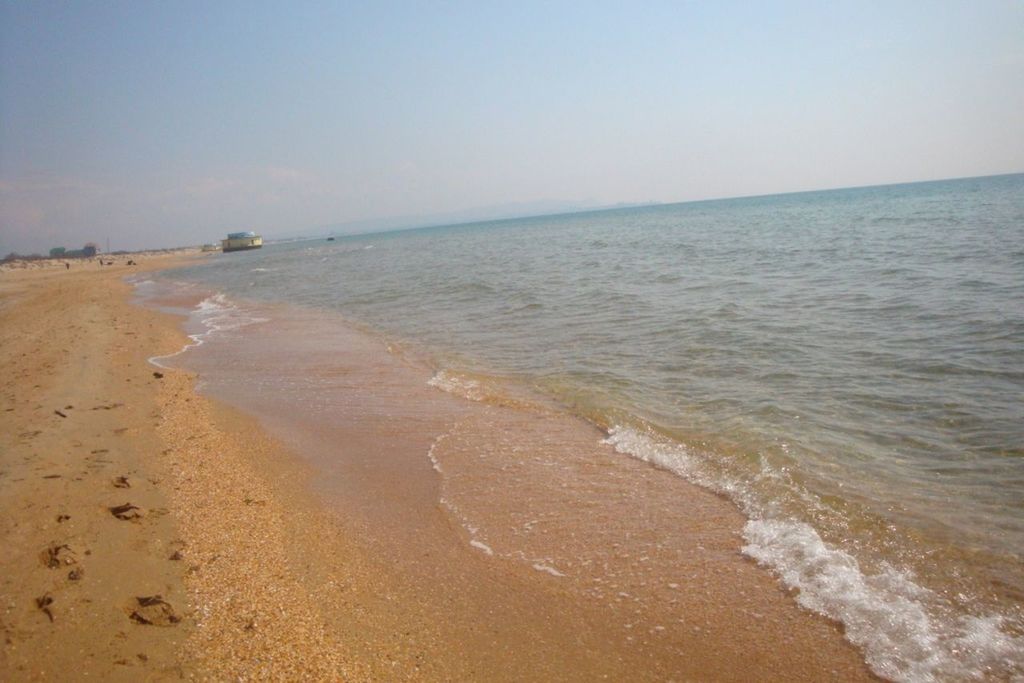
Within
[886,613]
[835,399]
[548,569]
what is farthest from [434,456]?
[835,399]

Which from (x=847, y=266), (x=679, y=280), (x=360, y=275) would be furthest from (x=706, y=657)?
(x=360, y=275)

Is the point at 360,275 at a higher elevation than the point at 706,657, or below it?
higher

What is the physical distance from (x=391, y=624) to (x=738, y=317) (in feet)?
34.1

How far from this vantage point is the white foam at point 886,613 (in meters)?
2.94

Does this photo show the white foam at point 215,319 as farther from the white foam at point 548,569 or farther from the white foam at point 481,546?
the white foam at point 548,569

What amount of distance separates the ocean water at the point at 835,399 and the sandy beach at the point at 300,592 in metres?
0.50

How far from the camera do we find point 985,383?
687 centimetres

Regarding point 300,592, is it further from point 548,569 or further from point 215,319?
point 215,319

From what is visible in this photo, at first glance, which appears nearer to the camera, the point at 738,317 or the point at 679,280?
the point at 738,317

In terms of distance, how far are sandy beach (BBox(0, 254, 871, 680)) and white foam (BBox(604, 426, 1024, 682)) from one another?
0.52 feet

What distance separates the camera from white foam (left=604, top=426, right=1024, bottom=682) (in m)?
2.94

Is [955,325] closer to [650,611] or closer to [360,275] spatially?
[650,611]

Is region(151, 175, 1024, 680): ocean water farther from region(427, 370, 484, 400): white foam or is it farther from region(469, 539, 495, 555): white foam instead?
region(469, 539, 495, 555): white foam

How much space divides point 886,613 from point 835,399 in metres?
4.10
